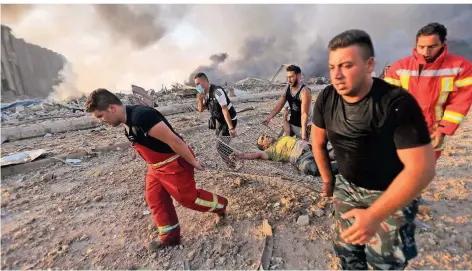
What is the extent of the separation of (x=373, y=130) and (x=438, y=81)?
152 centimetres

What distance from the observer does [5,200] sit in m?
3.75

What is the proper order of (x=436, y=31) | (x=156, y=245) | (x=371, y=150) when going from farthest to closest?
1. (x=156, y=245)
2. (x=436, y=31)
3. (x=371, y=150)

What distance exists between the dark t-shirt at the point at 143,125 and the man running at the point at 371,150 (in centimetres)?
142

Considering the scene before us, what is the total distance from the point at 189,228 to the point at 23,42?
25.2 meters

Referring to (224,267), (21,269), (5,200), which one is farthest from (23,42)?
(224,267)

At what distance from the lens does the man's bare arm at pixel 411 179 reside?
113 centimetres

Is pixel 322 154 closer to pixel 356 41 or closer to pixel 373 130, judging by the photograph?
pixel 373 130

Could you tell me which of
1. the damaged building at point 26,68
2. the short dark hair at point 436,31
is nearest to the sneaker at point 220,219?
the short dark hair at point 436,31

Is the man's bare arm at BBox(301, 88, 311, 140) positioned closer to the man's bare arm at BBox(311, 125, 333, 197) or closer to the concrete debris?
the concrete debris

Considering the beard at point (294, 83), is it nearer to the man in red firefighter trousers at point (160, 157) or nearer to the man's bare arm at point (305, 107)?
the man's bare arm at point (305, 107)

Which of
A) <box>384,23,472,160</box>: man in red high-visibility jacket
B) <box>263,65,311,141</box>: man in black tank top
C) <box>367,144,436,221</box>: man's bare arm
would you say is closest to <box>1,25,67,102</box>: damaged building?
<box>263,65,311,141</box>: man in black tank top

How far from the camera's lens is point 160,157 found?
250 cm

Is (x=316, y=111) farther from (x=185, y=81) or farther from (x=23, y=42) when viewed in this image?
(x=23, y=42)

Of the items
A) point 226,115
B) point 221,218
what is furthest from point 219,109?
point 221,218
